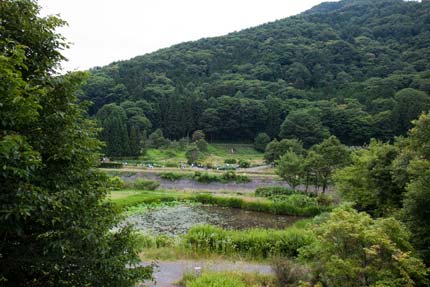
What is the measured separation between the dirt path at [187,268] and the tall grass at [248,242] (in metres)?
1.80

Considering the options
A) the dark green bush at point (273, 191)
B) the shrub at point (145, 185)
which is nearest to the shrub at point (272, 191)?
the dark green bush at point (273, 191)

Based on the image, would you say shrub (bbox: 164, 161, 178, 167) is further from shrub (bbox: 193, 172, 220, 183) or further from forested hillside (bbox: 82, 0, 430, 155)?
shrub (bbox: 193, 172, 220, 183)

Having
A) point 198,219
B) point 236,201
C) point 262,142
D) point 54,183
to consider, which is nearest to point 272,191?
point 236,201

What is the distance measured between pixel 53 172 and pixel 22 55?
1696mm

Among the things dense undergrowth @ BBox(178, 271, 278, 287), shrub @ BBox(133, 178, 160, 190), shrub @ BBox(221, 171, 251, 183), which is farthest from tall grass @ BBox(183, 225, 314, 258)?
shrub @ BBox(221, 171, 251, 183)

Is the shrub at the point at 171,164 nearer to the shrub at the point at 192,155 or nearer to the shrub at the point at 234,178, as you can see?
the shrub at the point at 192,155

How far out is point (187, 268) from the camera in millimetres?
11383

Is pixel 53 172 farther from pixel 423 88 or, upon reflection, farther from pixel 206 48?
pixel 206 48

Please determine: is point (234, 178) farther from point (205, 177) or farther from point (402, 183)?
point (402, 183)

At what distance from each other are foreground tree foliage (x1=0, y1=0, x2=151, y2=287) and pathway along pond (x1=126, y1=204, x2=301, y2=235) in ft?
50.8

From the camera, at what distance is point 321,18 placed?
146250 millimetres

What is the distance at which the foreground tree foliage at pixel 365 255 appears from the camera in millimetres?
6707

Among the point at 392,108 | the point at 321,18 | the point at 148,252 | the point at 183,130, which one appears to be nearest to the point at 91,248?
the point at 148,252

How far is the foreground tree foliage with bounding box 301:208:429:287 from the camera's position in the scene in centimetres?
671
